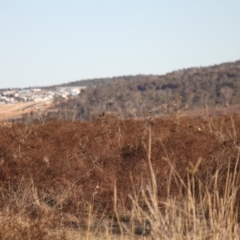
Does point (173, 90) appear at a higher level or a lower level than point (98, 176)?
lower

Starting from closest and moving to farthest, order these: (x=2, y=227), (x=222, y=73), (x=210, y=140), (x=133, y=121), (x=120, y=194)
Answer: (x=2, y=227) < (x=120, y=194) < (x=210, y=140) < (x=133, y=121) < (x=222, y=73)

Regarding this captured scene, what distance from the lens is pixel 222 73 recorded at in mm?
72250

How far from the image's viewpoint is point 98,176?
336 inches

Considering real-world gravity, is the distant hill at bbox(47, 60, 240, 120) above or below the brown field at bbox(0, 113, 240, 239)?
below

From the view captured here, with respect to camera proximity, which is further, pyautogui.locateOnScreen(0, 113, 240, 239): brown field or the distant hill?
the distant hill

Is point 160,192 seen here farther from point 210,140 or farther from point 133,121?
point 133,121

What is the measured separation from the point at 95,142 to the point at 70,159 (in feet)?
3.79

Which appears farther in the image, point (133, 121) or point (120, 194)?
point (133, 121)

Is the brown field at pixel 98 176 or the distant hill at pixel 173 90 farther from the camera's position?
the distant hill at pixel 173 90

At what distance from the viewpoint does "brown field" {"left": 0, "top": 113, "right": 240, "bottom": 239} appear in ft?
20.7

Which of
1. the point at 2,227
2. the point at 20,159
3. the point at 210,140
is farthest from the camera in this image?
the point at 210,140

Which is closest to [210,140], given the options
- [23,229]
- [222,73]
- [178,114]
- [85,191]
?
[178,114]

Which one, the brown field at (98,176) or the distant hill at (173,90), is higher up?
the brown field at (98,176)

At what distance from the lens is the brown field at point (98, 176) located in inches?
248
